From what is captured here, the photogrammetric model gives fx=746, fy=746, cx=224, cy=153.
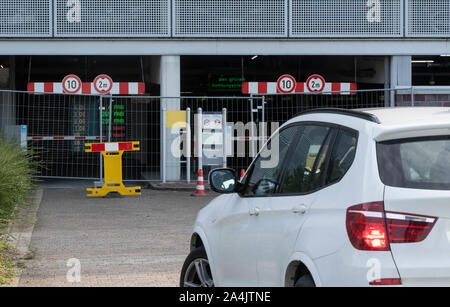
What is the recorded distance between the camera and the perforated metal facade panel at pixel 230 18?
62.0 ft

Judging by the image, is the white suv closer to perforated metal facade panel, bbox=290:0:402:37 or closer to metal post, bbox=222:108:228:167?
metal post, bbox=222:108:228:167

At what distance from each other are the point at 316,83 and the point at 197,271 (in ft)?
45.7

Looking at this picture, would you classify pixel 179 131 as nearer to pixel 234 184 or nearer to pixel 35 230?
pixel 35 230

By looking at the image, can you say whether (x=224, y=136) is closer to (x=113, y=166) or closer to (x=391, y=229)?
(x=113, y=166)

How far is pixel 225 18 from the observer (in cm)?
1902

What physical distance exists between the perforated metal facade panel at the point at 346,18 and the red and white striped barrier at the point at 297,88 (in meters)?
1.34

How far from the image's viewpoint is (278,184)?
486cm

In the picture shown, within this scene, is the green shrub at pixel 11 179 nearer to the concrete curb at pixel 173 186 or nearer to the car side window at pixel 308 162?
the concrete curb at pixel 173 186

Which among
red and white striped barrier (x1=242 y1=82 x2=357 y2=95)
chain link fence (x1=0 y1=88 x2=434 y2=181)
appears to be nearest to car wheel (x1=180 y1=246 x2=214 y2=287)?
chain link fence (x1=0 y1=88 x2=434 y2=181)

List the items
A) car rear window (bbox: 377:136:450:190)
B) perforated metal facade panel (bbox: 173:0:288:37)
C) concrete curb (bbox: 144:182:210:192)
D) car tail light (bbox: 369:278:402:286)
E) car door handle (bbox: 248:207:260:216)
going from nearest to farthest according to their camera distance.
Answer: car tail light (bbox: 369:278:402:286), car rear window (bbox: 377:136:450:190), car door handle (bbox: 248:207:260:216), concrete curb (bbox: 144:182:210:192), perforated metal facade panel (bbox: 173:0:288:37)

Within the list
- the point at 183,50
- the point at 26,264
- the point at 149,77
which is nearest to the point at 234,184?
the point at 26,264

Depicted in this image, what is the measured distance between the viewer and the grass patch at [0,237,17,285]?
7.50m

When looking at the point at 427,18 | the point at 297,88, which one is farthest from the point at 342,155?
the point at 427,18

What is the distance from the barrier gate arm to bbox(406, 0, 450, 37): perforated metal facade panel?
331 inches
